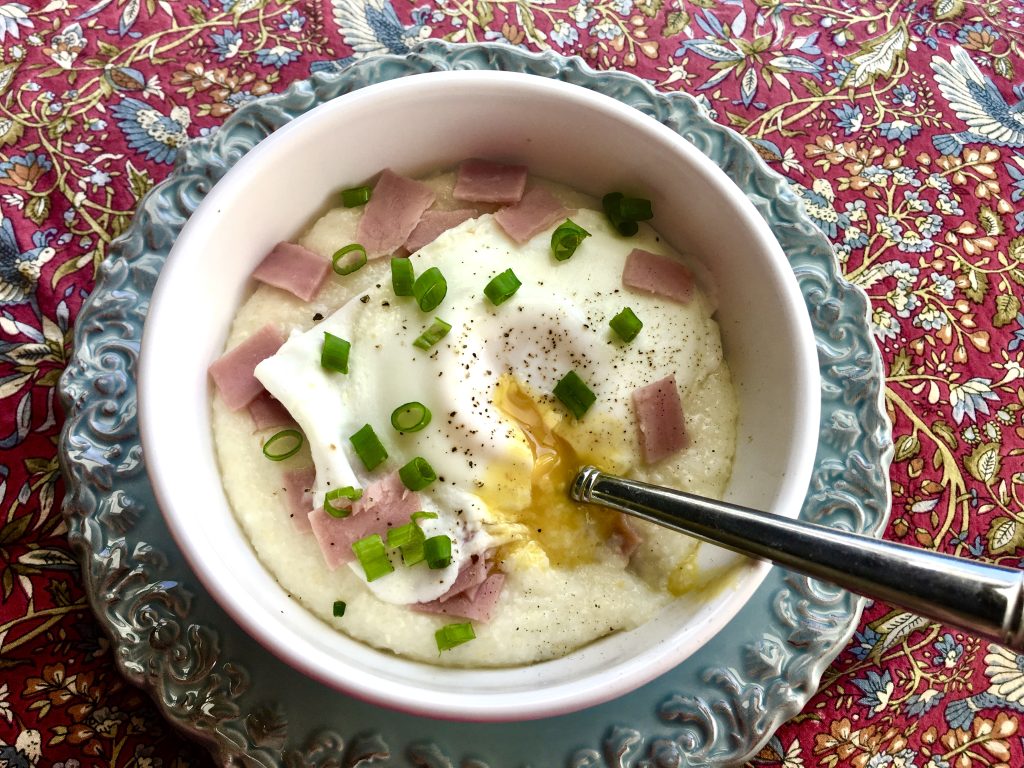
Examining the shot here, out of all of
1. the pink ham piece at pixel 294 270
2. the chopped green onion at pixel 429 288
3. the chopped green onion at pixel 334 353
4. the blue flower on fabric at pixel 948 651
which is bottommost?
the blue flower on fabric at pixel 948 651

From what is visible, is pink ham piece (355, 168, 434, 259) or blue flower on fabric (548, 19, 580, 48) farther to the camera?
blue flower on fabric (548, 19, 580, 48)

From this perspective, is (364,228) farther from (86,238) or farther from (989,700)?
(989,700)

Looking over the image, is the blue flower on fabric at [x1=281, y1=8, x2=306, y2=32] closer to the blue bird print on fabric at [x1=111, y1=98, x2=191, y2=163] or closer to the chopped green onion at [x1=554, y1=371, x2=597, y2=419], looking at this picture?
the blue bird print on fabric at [x1=111, y1=98, x2=191, y2=163]

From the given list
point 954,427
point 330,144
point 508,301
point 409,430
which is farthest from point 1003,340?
point 330,144

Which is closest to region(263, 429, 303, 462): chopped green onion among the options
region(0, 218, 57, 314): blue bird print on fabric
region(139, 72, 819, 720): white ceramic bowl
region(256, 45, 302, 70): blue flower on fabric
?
region(139, 72, 819, 720): white ceramic bowl

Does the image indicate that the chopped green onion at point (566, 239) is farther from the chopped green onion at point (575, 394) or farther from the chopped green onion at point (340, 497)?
the chopped green onion at point (340, 497)

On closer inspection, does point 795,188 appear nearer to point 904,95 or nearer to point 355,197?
point 904,95

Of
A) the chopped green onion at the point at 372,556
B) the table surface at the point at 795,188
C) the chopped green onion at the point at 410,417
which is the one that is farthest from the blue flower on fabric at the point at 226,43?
the chopped green onion at the point at 372,556
